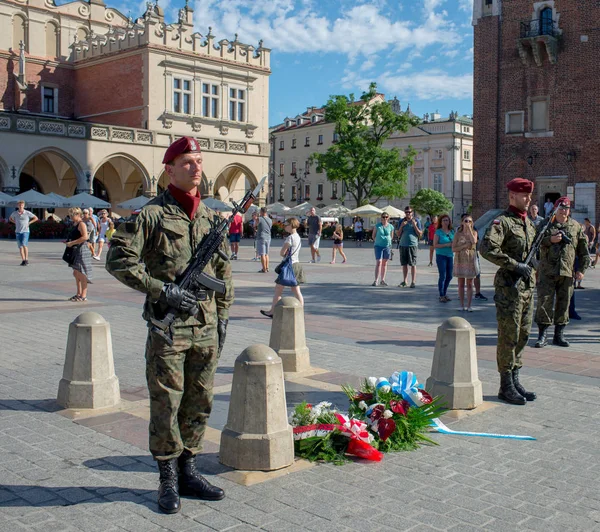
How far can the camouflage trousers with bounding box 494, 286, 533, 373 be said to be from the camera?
6738mm

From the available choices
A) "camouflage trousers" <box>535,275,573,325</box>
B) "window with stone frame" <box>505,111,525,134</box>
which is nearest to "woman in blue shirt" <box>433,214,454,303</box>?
"camouflage trousers" <box>535,275,573,325</box>

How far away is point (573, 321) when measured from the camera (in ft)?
40.6

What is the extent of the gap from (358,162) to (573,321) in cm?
4690

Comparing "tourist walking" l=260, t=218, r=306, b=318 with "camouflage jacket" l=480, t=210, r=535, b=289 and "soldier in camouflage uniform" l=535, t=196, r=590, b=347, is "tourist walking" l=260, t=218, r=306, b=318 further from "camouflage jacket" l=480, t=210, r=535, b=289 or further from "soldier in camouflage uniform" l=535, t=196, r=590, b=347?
"camouflage jacket" l=480, t=210, r=535, b=289

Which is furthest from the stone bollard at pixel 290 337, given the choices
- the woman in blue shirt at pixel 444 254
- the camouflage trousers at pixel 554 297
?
the woman in blue shirt at pixel 444 254

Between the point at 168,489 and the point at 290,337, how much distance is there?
4011 millimetres

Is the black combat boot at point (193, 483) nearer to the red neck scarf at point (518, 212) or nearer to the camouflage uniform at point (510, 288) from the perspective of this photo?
the camouflage uniform at point (510, 288)

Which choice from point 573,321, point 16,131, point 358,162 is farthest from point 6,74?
point 573,321

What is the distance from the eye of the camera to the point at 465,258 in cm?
1338

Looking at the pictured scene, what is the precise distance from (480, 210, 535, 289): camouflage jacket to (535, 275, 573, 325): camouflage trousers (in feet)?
11.0

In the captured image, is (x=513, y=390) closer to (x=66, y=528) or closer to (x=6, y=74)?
(x=66, y=528)

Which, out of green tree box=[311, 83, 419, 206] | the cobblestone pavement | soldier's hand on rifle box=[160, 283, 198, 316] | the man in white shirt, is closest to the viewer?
soldier's hand on rifle box=[160, 283, 198, 316]

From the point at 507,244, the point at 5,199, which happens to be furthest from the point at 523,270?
the point at 5,199

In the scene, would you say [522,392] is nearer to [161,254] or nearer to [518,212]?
[518,212]
